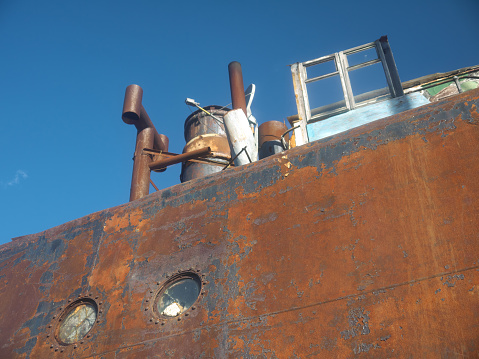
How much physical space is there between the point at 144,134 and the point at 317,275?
6.10 meters

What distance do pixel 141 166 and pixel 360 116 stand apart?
4.24m

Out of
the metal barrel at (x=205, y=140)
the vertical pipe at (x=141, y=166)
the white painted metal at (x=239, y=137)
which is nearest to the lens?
the white painted metal at (x=239, y=137)

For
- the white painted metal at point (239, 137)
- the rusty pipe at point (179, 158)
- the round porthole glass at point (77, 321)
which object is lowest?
the round porthole glass at point (77, 321)

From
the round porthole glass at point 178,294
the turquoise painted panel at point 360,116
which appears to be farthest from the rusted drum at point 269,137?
the round porthole glass at point 178,294

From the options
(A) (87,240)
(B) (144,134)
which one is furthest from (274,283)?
(B) (144,134)

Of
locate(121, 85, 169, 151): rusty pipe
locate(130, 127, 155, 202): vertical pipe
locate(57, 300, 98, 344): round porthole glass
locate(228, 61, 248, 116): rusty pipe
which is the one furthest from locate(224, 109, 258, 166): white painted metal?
locate(121, 85, 169, 151): rusty pipe

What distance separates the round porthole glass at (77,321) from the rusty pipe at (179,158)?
143 inches

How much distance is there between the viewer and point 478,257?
2916 millimetres

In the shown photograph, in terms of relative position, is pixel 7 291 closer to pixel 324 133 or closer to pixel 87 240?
pixel 87 240

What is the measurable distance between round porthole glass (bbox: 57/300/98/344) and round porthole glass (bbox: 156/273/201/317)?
851mm

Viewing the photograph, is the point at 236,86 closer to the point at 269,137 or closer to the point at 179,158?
the point at 269,137

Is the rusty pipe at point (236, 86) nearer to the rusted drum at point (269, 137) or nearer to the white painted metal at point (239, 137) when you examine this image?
the rusted drum at point (269, 137)

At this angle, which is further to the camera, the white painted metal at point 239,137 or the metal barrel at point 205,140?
the metal barrel at point 205,140

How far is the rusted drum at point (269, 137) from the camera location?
23.9 ft
